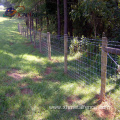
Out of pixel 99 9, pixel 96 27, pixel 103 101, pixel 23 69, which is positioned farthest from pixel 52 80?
pixel 96 27

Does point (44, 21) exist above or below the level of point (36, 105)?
above

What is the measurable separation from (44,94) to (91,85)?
1.48 m

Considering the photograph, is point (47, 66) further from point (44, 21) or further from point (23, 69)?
point (44, 21)

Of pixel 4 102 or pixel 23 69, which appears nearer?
pixel 4 102

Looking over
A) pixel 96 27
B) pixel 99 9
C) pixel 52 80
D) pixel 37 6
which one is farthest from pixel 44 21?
pixel 52 80

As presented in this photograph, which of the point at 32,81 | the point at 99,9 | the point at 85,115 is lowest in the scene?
the point at 85,115

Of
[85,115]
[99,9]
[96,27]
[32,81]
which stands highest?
[99,9]

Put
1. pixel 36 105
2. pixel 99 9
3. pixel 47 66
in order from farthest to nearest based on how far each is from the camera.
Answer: pixel 99 9 < pixel 47 66 < pixel 36 105

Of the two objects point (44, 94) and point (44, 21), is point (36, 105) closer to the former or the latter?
point (44, 94)

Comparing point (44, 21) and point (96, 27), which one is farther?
point (44, 21)

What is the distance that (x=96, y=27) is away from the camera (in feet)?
30.9

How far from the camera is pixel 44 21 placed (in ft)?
46.5

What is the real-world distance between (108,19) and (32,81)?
18.8ft

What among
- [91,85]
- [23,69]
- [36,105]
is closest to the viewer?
[36,105]
